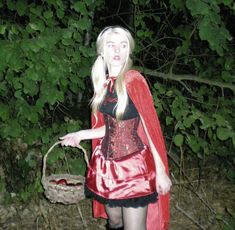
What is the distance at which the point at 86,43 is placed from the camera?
4.17 metres

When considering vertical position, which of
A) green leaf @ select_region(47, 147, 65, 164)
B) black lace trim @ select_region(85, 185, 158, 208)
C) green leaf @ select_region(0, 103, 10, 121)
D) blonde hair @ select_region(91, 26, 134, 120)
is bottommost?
black lace trim @ select_region(85, 185, 158, 208)

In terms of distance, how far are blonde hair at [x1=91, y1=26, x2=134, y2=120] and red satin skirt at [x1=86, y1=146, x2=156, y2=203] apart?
0.92 ft

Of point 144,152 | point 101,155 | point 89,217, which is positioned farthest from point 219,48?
point 89,217

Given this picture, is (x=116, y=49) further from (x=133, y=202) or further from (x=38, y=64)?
(x=133, y=202)

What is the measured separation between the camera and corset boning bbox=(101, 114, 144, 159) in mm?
2436

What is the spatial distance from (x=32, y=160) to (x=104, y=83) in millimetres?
1641

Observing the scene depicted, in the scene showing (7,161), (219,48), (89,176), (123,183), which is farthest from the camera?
(7,161)

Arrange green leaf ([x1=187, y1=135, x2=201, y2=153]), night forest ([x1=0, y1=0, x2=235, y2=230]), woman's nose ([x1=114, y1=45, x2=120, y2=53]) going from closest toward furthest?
woman's nose ([x1=114, y1=45, x2=120, y2=53]), night forest ([x1=0, y1=0, x2=235, y2=230]), green leaf ([x1=187, y1=135, x2=201, y2=153])

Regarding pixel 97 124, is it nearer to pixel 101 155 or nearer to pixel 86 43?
pixel 101 155

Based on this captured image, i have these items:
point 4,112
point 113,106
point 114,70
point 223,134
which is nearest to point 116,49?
point 114,70

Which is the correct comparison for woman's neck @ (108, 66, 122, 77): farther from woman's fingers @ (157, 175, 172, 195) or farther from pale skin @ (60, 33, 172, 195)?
woman's fingers @ (157, 175, 172, 195)

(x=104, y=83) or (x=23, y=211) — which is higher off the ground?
(x=104, y=83)

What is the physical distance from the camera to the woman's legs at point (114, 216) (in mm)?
2653

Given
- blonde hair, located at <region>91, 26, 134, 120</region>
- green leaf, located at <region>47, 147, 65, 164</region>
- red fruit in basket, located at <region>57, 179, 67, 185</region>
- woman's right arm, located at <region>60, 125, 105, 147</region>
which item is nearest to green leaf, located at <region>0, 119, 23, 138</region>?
green leaf, located at <region>47, 147, 65, 164</region>
